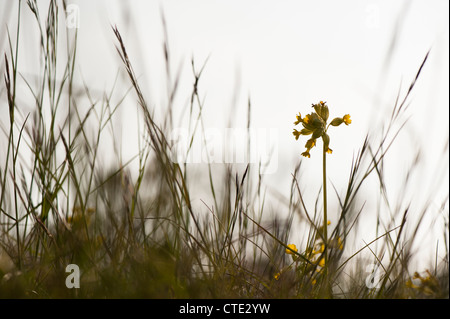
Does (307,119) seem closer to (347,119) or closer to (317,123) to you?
Result: (317,123)

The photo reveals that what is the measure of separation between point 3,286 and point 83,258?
20cm

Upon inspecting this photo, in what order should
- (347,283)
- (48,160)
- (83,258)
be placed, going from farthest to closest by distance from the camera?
(347,283)
(48,160)
(83,258)

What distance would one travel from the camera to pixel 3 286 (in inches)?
45.0

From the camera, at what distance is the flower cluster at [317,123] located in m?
1.68

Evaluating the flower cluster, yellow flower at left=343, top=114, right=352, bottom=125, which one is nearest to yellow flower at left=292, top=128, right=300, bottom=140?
the flower cluster

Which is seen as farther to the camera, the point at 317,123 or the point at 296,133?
the point at 296,133

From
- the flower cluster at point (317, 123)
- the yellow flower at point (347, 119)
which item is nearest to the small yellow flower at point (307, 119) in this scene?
the flower cluster at point (317, 123)

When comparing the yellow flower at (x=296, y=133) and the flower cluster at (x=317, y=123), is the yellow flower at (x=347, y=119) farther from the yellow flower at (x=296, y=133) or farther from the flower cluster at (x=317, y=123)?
the yellow flower at (x=296, y=133)

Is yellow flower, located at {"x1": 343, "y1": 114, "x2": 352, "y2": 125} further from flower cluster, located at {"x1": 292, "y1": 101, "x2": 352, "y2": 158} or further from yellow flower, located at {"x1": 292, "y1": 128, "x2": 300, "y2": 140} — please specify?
yellow flower, located at {"x1": 292, "y1": 128, "x2": 300, "y2": 140}

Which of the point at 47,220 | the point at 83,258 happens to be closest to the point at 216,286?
the point at 83,258

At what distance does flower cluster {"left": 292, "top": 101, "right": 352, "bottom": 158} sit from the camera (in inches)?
66.0

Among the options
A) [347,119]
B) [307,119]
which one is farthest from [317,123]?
Result: [347,119]

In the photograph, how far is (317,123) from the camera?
66.0 inches

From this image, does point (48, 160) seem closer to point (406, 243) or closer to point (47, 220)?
point (47, 220)
